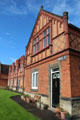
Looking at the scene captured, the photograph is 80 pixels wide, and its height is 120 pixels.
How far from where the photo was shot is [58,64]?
8.98 meters

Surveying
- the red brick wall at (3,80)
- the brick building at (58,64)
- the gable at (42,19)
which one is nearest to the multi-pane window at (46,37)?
the brick building at (58,64)

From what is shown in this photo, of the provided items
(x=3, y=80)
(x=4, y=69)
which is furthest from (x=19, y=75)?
(x=4, y=69)

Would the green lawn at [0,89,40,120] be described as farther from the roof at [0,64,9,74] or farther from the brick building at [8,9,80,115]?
the roof at [0,64,9,74]

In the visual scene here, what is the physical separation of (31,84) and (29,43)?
5.76 meters

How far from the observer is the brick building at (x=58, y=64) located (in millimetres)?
7719

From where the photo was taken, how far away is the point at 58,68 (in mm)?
9188

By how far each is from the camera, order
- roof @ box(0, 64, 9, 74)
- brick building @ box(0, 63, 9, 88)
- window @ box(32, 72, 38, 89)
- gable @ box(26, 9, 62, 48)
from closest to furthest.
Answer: gable @ box(26, 9, 62, 48)
window @ box(32, 72, 38, 89)
brick building @ box(0, 63, 9, 88)
roof @ box(0, 64, 9, 74)

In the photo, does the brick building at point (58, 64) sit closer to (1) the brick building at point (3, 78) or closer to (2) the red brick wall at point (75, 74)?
(2) the red brick wall at point (75, 74)

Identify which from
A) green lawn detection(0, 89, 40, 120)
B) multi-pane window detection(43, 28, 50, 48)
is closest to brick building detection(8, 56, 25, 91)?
multi-pane window detection(43, 28, 50, 48)

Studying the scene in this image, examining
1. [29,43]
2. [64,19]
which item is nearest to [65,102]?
[64,19]

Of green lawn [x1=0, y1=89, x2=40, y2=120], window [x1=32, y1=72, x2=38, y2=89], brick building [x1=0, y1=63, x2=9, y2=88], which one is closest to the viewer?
green lawn [x1=0, y1=89, x2=40, y2=120]

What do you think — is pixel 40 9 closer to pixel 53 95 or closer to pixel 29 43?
pixel 29 43

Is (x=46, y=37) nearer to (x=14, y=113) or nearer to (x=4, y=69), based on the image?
(x=14, y=113)

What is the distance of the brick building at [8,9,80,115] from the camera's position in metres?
7.72
